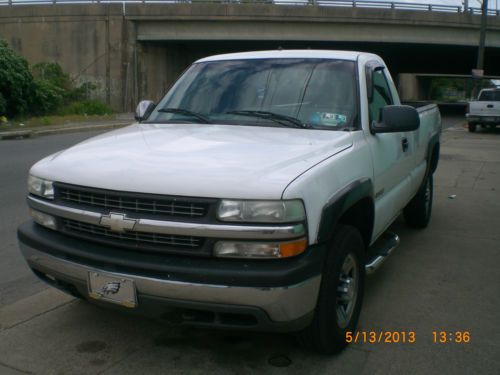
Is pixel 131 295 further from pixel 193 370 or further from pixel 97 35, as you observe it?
pixel 97 35

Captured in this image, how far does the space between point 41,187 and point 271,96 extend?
1.76 metres

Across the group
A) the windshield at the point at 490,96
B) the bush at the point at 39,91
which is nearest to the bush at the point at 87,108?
the bush at the point at 39,91

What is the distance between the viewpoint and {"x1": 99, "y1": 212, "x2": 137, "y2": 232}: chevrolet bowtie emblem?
9.51 feet

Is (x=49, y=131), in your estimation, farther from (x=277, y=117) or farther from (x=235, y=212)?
(x=235, y=212)

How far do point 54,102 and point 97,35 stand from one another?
7.74m

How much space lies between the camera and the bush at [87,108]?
92.0ft

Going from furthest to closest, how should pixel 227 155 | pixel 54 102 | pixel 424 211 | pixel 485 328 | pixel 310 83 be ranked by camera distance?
pixel 54 102 → pixel 424 211 → pixel 310 83 → pixel 485 328 → pixel 227 155

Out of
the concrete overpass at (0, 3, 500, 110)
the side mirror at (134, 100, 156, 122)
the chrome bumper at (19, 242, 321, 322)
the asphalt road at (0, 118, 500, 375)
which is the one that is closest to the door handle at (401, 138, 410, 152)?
the asphalt road at (0, 118, 500, 375)

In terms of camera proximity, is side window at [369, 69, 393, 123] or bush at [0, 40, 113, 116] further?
bush at [0, 40, 113, 116]

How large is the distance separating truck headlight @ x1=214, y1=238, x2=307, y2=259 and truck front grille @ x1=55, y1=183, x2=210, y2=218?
0.20 metres

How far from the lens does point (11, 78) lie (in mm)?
21828

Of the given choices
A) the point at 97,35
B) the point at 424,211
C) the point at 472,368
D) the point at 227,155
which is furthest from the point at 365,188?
the point at 97,35

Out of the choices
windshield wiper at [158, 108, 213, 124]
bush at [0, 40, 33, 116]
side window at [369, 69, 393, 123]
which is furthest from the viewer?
bush at [0, 40, 33, 116]
